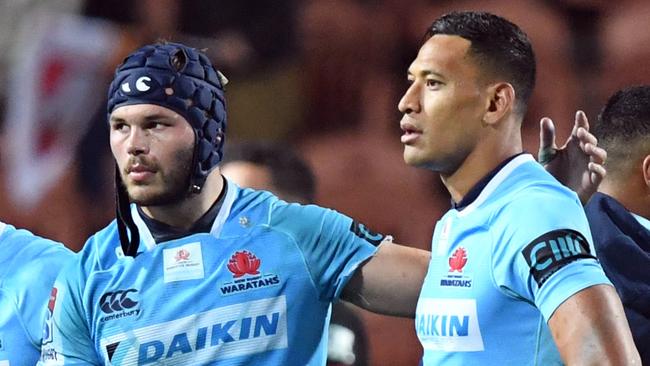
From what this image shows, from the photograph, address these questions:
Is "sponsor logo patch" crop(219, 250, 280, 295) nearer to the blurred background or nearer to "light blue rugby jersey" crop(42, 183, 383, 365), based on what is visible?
"light blue rugby jersey" crop(42, 183, 383, 365)

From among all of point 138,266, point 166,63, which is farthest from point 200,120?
point 138,266

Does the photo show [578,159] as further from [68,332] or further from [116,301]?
[68,332]

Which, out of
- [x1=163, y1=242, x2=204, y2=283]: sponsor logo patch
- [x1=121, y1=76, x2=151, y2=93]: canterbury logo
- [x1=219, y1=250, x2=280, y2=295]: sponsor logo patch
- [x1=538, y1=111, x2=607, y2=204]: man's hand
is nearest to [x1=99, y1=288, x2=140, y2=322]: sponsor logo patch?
[x1=163, y1=242, x2=204, y2=283]: sponsor logo patch

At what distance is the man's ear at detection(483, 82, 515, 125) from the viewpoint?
118 inches

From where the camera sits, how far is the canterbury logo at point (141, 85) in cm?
338

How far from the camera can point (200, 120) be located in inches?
134

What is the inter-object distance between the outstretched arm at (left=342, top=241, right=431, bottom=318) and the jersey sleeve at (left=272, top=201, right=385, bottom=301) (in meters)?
0.03

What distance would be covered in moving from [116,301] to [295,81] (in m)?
3.00

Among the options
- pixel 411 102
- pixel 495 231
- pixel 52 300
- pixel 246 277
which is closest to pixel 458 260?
pixel 495 231

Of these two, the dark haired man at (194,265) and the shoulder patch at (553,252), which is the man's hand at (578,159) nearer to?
the dark haired man at (194,265)

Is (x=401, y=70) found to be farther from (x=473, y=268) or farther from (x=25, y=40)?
(x=473, y=268)

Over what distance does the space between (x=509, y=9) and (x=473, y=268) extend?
10.8 ft

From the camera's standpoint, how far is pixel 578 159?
10.5 ft

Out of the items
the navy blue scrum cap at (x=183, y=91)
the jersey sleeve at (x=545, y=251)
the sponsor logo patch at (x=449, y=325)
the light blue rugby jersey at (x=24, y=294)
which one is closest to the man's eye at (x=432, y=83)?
the jersey sleeve at (x=545, y=251)
